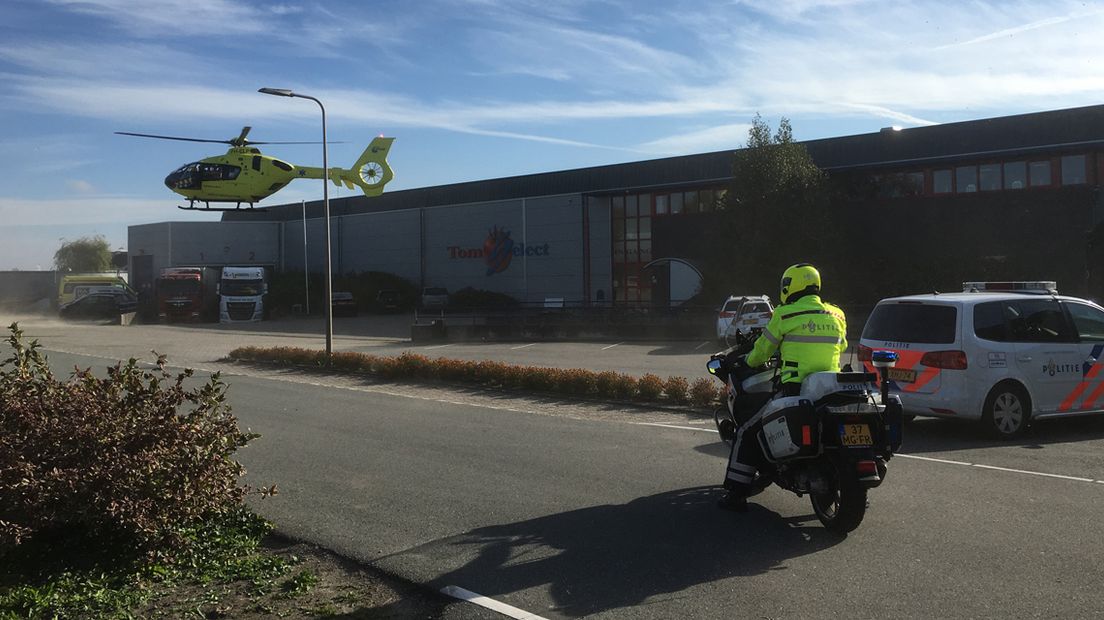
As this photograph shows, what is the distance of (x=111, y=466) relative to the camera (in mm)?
5742

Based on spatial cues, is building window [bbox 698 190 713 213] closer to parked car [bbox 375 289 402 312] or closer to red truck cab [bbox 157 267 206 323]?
parked car [bbox 375 289 402 312]

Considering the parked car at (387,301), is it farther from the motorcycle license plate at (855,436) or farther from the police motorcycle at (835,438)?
the motorcycle license plate at (855,436)

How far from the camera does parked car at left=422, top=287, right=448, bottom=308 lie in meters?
53.0

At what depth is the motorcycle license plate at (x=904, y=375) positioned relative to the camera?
1036 cm

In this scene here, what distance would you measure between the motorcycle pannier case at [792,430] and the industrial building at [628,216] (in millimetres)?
31922

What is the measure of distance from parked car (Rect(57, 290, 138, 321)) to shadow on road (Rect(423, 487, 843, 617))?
51.5 m

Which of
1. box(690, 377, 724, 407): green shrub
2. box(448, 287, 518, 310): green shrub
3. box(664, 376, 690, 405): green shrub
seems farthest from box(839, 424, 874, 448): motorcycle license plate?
box(448, 287, 518, 310): green shrub

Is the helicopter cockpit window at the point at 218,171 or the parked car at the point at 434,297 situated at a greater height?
the helicopter cockpit window at the point at 218,171

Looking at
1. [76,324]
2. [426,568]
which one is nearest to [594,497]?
[426,568]

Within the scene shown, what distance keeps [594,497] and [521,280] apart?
46.9 metres

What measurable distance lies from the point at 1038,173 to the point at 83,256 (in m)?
104

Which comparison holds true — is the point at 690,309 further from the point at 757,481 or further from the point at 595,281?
the point at 757,481

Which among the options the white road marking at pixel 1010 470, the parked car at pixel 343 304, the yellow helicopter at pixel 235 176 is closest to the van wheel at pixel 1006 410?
the white road marking at pixel 1010 470

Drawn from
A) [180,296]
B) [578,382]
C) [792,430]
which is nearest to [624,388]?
[578,382]
